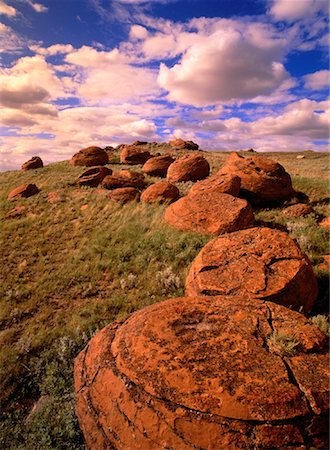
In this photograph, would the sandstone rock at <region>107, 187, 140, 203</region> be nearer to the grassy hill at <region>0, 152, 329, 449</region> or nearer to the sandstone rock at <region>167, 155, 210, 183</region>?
the grassy hill at <region>0, 152, 329, 449</region>

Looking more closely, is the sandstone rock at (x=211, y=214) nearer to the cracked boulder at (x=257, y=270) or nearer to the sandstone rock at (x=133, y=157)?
the cracked boulder at (x=257, y=270)

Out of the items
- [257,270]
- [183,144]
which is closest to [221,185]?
[257,270]

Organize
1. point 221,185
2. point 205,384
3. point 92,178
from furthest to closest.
Answer: point 92,178 < point 221,185 < point 205,384

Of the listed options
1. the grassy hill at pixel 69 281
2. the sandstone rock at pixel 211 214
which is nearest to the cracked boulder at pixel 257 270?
the grassy hill at pixel 69 281

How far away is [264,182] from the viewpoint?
13.8 meters

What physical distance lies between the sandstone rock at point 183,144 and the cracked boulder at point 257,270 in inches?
1448

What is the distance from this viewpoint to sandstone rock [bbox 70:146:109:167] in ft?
96.2

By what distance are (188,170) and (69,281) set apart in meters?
12.1

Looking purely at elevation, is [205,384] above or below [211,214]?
below

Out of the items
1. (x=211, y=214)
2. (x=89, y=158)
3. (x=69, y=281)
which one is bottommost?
(x=69, y=281)

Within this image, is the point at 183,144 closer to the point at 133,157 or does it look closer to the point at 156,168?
the point at 133,157

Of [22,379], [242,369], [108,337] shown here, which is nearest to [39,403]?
[22,379]

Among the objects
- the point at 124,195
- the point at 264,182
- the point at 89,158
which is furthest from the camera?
the point at 89,158

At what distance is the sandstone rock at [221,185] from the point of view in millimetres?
12375
